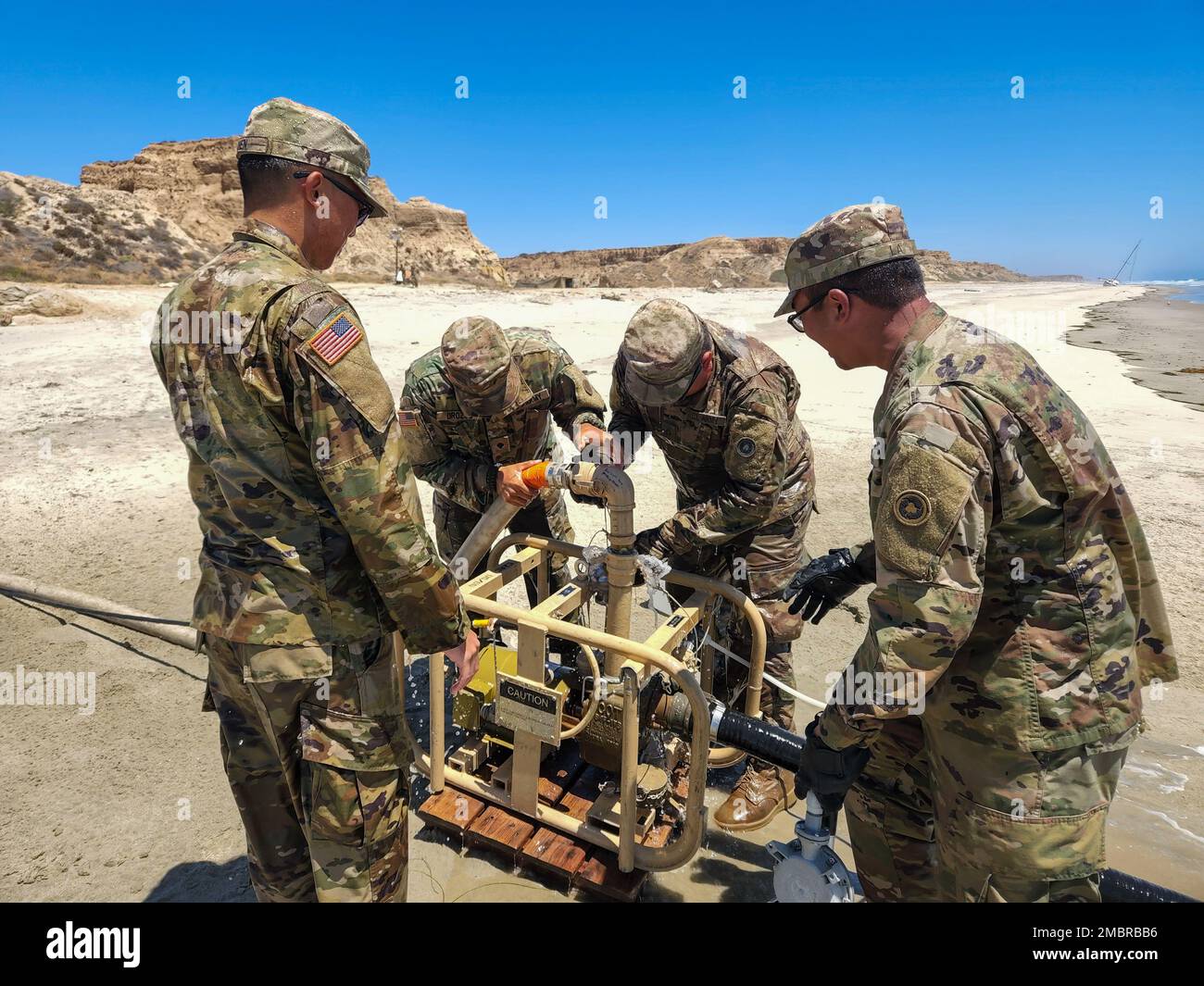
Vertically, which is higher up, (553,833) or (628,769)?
(628,769)

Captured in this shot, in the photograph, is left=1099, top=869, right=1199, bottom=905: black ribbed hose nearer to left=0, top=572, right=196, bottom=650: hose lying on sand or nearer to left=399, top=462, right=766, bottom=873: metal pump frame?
left=399, top=462, right=766, bottom=873: metal pump frame

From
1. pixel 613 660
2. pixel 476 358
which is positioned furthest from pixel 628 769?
pixel 476 358

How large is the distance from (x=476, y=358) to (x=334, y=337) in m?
2.01

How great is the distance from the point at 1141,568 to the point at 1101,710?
45 centimetres

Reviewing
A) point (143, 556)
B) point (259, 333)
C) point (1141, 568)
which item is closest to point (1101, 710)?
point (1141, 568)

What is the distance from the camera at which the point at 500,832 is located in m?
3.31

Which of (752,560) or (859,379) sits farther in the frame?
(859,379)

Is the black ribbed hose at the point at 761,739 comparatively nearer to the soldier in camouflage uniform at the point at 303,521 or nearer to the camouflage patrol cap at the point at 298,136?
the soldier in camouflage uniform at the point at 303,521

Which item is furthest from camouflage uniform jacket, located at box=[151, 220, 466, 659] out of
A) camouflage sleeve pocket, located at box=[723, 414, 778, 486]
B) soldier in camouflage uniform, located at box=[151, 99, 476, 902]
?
camouflage sleeve pocket, located at box=[723, 414, 778, 486]

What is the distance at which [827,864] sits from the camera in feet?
7.63

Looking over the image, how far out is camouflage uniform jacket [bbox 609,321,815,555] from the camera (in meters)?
3.62

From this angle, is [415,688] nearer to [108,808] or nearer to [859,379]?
[108,808]

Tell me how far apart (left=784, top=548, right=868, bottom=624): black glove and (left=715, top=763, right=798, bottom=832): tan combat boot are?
4.22ft

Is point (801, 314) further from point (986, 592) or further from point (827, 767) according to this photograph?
point (827, 767)
